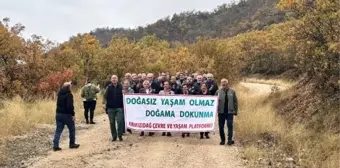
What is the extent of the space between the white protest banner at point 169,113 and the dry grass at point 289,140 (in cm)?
152

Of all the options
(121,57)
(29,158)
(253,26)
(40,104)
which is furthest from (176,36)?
(29,158)

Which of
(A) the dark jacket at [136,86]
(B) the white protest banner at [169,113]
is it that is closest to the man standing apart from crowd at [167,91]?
(B) the white protest banner at [169,113]

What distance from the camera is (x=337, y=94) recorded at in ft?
57.9

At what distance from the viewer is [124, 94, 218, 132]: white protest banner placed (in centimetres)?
1628

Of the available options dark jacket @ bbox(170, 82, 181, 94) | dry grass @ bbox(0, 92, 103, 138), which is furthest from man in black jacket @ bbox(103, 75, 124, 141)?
dry grass @ bbox(0, 92, 103, 138)

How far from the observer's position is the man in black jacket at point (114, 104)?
607 inches

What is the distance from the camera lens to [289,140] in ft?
52.0

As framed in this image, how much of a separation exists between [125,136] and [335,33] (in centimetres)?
753

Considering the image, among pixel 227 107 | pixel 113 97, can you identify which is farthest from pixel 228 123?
pixel 113 97

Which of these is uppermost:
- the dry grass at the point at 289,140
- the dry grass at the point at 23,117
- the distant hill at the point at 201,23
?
the distant hill at the point at 201,23

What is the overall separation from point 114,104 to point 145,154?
2.70 m

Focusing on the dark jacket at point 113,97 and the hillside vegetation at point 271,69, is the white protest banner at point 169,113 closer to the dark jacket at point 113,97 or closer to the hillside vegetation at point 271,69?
the dark jacket at point 113,97

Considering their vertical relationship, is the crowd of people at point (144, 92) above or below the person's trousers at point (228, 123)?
above

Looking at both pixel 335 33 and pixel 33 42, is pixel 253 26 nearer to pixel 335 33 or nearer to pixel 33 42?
pixel 33 42
